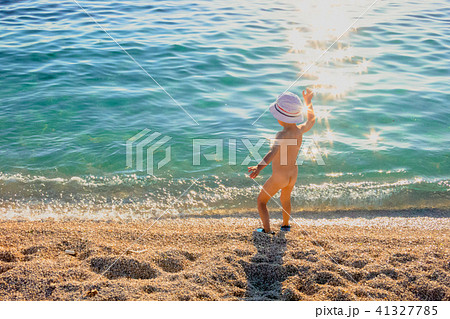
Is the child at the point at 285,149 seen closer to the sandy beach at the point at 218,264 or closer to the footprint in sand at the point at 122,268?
the sandy beach at the point at 218,264

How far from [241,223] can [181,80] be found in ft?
18.3

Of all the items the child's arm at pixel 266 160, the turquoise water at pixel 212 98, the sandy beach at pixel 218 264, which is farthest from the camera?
the turquoise water at pixel 212 98

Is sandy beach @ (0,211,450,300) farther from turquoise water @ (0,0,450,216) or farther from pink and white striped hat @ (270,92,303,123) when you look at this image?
turquoise water @ (0,0,450,216)

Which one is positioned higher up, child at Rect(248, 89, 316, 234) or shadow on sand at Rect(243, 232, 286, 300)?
child at Rect(248, 89, 316, 234)

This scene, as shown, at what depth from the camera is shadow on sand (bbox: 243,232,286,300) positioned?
3.46 metres

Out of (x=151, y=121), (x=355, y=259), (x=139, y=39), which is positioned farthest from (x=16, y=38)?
(x=355, y=259)

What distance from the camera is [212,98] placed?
9.25 metres

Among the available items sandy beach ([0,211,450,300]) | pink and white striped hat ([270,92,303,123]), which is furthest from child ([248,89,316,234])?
sandy beach ([0,211,450,300])

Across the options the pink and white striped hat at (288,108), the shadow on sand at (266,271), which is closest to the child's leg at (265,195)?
the shadow on sand at (266,271)

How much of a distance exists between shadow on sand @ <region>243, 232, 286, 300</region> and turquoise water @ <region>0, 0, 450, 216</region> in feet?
6.17

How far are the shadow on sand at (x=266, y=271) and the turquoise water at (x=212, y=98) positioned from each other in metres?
1.88

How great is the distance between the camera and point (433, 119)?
8570 millimetres

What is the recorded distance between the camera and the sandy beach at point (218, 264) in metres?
3.40

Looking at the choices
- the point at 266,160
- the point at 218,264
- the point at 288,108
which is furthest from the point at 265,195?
the point at 218,264
